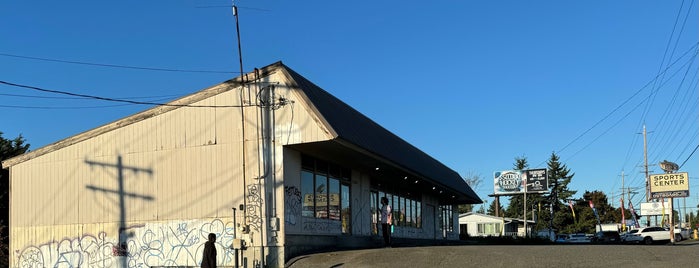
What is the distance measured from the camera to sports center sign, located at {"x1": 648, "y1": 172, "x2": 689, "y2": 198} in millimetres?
44500

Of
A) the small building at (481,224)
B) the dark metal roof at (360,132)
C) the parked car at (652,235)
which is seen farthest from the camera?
the small building at (481,224)

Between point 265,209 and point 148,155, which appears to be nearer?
point 265,209

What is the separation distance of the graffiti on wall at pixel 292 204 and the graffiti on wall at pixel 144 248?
156 centimetres

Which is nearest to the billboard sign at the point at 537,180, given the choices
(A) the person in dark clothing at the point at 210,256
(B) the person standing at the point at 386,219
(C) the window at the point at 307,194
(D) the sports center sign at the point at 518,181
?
(D) the sports center sign at the point at 518,181

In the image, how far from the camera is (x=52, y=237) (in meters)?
18.8

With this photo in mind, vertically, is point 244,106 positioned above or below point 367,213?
above

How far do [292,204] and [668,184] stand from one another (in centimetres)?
3740

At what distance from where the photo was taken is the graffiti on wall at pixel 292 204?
53.2ft

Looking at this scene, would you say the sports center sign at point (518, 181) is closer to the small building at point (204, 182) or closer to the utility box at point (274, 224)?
the small building at point (204, 182)

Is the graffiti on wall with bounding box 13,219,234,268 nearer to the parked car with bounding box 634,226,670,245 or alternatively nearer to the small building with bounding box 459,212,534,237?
the parked car with bounding box 634,226,670,245

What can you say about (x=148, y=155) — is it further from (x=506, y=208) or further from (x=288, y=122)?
(x=506, y=208)

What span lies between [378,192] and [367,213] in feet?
5.89

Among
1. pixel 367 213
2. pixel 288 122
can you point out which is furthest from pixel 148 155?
pixel 367 213

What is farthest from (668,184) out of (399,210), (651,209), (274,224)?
(274,224)
